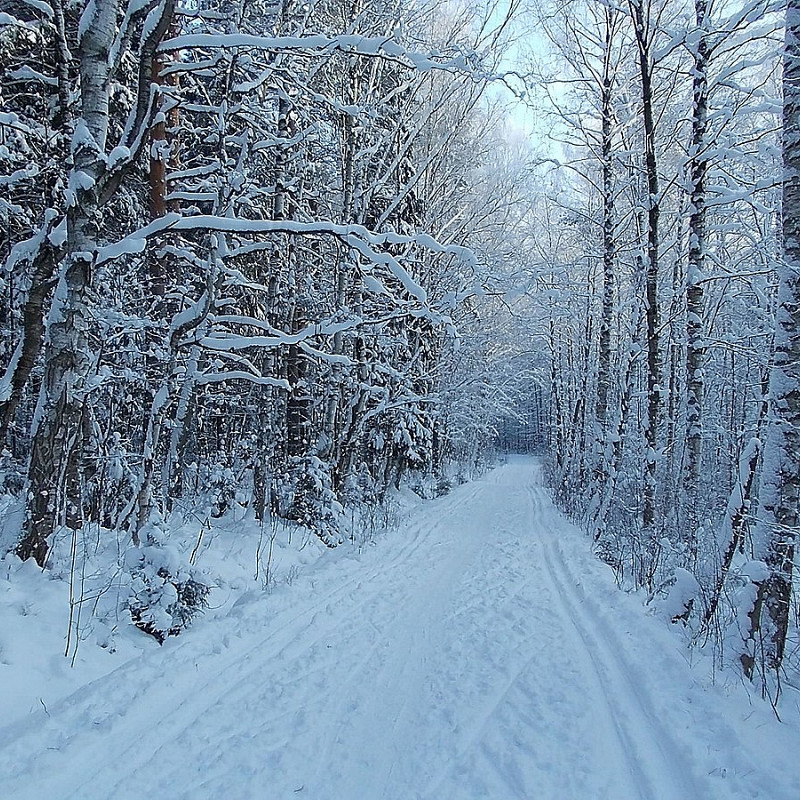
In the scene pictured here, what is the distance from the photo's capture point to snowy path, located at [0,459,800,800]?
2932 mm

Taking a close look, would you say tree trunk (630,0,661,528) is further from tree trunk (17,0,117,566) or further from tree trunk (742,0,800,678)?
tree trunk (17,0,117,566)

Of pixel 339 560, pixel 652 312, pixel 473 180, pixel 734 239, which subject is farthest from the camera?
pixel 473 180

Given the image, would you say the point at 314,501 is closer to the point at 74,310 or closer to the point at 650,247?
the point at 74,310

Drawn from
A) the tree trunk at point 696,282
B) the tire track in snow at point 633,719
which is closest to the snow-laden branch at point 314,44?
the tire track in snow at point 633,719

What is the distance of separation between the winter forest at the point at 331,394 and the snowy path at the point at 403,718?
33 millimetres

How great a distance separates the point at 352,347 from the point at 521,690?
912 cm

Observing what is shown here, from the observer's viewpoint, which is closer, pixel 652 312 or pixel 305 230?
pixel 305 230

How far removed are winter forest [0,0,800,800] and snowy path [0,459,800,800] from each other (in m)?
0.03

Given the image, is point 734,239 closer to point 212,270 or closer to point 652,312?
point 652,312

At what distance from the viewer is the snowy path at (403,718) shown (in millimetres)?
2932

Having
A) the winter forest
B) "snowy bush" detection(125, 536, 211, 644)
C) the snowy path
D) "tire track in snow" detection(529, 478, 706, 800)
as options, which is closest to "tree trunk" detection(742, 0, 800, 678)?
the winter forest

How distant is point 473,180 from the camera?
18688mm

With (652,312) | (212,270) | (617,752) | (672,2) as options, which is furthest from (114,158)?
(672,2)

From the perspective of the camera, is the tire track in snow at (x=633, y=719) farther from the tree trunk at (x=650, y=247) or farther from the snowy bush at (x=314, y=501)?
the snowy bush at (x=314, y=501)
